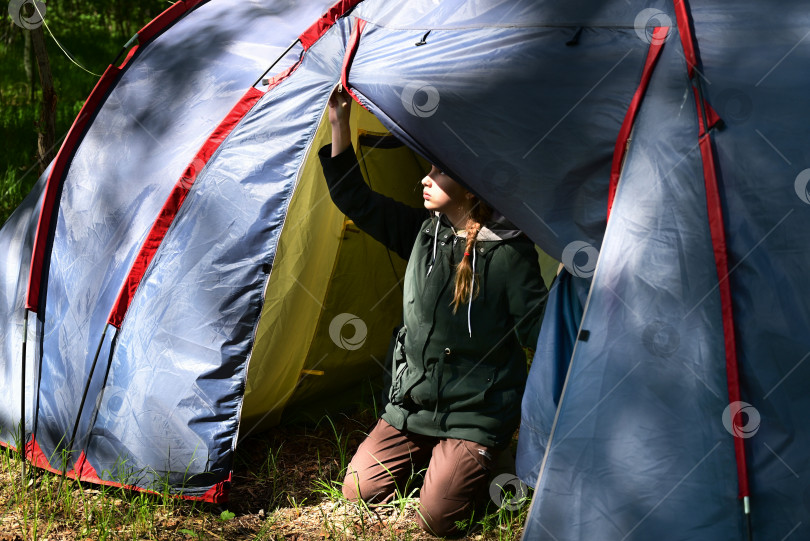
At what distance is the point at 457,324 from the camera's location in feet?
9.59

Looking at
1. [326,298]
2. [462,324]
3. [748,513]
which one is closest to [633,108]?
[462,324]

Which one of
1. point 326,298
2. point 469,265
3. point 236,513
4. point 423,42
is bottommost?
point 236,513

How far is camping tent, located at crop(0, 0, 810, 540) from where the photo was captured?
222 cm

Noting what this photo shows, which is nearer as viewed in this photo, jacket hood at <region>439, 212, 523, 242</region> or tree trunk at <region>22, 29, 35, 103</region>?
jacket hood at <region>439, 212, 523, 242</region>

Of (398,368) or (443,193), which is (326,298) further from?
(443,193)

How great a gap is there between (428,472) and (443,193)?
0.98 metres

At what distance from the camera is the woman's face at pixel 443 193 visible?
287 cm

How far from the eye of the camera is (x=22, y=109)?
6.03 metres

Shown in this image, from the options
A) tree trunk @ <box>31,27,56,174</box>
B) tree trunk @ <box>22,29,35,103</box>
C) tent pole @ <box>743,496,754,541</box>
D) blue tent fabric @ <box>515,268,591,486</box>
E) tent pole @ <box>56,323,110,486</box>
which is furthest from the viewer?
tree trunk @ <box>22,29,35,103</box>

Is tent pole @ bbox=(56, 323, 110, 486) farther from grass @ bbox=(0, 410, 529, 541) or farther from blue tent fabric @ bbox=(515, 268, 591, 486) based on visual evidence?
blue tent fabric @ bbox=(515, 268, 591, 486)

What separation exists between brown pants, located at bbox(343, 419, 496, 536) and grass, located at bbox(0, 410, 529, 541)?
0.16 ft

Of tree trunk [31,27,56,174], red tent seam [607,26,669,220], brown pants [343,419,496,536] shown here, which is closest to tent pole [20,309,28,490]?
brown pants [343,419,496,536]

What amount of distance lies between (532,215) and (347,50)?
0.83 meters

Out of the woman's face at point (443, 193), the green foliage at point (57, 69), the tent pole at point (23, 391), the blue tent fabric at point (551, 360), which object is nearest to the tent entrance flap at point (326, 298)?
the woman's face at point (443, 193)
